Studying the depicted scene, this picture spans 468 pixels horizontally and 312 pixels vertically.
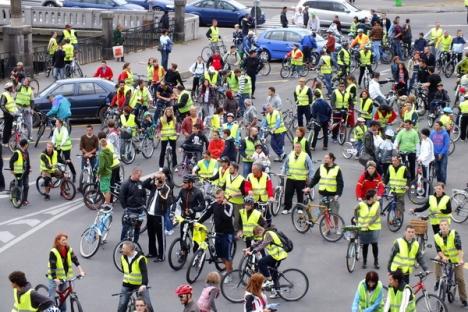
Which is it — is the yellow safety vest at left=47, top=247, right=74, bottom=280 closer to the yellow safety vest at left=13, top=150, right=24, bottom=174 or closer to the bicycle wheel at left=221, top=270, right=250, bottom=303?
the bicycle wheel at left=221, top=270, right=250, bottom=303

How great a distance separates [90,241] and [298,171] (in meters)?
4.67

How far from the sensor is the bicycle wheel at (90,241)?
22.3 m

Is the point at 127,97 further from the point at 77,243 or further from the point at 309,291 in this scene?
Answer: the point at 309,291

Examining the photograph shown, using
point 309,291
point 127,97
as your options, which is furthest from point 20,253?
point 127,97

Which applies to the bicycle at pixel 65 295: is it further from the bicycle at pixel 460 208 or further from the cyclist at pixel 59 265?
the bicycle at pixel 460 208

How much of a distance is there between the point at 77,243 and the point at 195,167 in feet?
10.5

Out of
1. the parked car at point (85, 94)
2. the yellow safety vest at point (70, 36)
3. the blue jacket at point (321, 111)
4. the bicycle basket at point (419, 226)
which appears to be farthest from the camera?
the yellow safety vest at point (70, 36)

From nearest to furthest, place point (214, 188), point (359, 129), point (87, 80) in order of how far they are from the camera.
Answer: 1. point (214, 188)
2. point (359, 129)
3. point (87, 80)

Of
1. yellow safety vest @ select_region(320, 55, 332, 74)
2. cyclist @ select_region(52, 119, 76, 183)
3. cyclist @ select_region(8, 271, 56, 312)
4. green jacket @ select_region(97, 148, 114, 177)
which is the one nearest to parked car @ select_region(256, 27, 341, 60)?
yellow safety vest @ select_region(320, 55, 332, 74)

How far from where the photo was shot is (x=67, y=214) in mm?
25031

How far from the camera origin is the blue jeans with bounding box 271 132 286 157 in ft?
93.9

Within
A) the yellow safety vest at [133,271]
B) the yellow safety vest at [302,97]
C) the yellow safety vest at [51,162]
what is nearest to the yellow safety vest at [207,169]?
the yellow safety vest at [51,162]

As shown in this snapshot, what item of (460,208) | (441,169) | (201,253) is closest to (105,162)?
(201,253)

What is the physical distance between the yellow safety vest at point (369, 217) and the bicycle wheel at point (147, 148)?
8.97m
